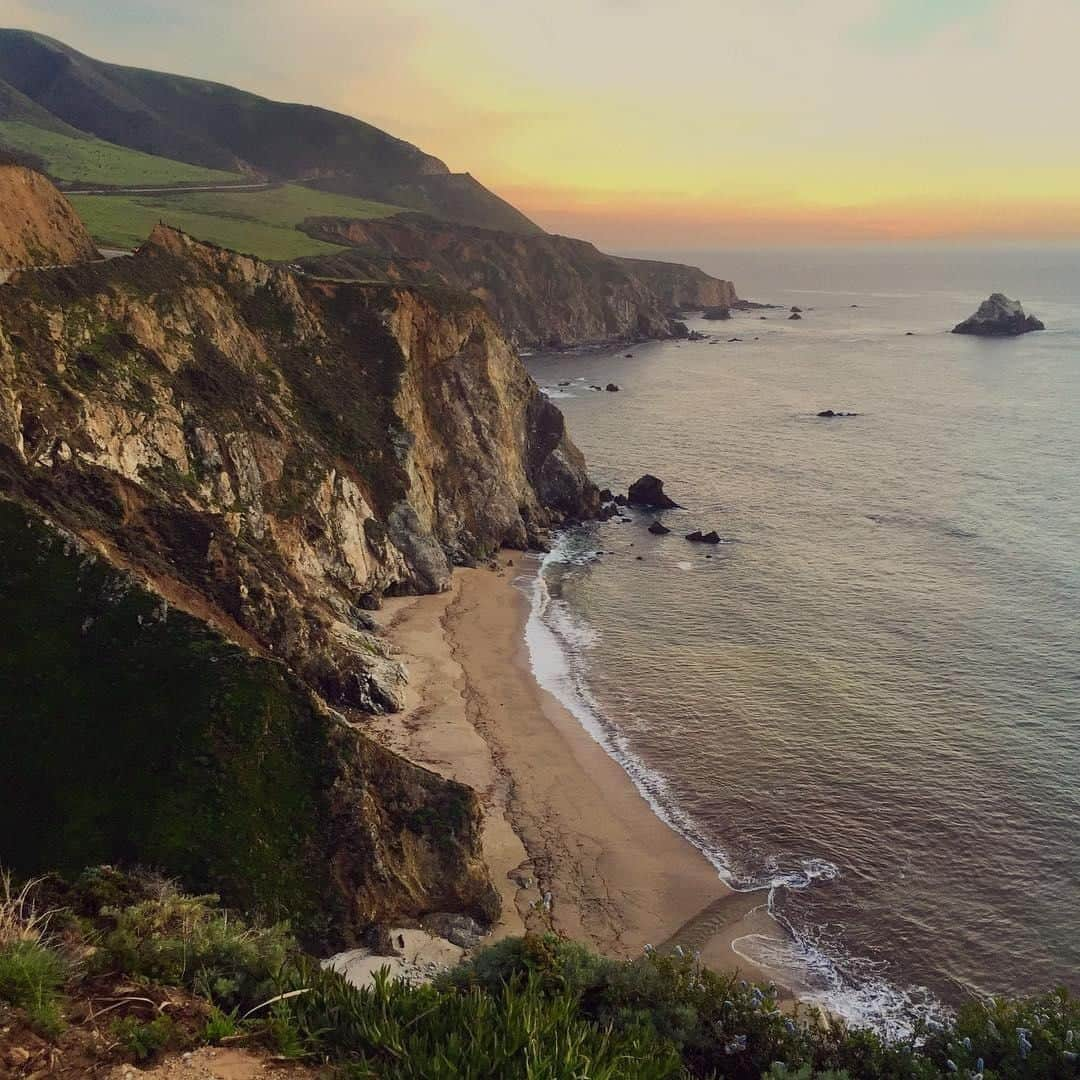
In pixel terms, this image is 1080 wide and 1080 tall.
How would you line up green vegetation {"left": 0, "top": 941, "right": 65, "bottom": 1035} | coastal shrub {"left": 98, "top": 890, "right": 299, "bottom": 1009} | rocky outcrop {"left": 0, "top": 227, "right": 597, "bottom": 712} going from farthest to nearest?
rocky outcrop {"left": 0, "top": 227, "right": 597, "bottom": 712}, coastal shrub {"left": 98, "top": 890, "right": 299, "bottom": 1009}, green vegetation {"left": 0, "top": 941, "right": 65, "bottom": 1035}

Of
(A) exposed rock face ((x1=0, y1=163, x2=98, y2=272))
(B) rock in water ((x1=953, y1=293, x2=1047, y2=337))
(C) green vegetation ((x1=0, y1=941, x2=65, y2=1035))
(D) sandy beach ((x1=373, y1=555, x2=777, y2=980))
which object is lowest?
(D) sandy beach ((x1=373, y1=555, x2=777, y2=980))

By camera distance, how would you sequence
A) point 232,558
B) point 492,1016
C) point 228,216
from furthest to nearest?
point 228,216, point 232,558, point 492,1016

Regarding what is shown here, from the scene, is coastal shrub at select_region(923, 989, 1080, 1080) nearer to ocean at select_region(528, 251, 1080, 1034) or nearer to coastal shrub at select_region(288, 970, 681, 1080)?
coastal shrub at select_region(288, 970, 681, 1080)

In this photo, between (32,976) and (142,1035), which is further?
(32,976)

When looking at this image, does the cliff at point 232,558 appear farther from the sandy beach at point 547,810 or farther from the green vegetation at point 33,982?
the green vegetation at point 33,982

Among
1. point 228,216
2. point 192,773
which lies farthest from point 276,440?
point 228,216

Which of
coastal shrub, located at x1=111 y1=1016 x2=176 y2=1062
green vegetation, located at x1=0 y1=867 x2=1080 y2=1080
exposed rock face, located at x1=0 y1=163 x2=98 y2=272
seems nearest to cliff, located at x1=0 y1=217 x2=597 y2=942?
exposed rock face, located at x1=0 y1=163 x2=98 y2=272

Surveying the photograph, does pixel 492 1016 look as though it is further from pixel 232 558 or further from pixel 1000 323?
pixel 1000 323
